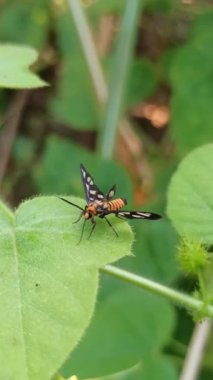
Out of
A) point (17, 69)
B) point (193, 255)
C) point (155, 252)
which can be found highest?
point (17, 69)

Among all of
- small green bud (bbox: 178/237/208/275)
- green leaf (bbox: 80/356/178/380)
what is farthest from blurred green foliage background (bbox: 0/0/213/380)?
small green bud (bbox: 178/237/208/275)

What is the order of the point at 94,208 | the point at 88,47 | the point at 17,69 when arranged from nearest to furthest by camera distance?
the point at 94,208
the point at 17,69
the point at 88,47

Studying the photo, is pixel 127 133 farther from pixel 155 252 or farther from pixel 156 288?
pixel 156 288

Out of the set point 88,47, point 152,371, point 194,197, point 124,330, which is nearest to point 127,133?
point 88,47

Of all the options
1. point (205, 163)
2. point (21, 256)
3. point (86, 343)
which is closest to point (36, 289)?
point (21, 256)

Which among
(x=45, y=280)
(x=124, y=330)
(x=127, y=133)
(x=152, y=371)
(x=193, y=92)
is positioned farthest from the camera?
(x=127, y=133)

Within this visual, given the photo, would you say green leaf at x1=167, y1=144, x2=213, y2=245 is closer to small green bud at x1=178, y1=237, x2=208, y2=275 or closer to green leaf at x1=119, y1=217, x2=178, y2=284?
small green bud at x1=178, y1=237, x2=208, y2=275
